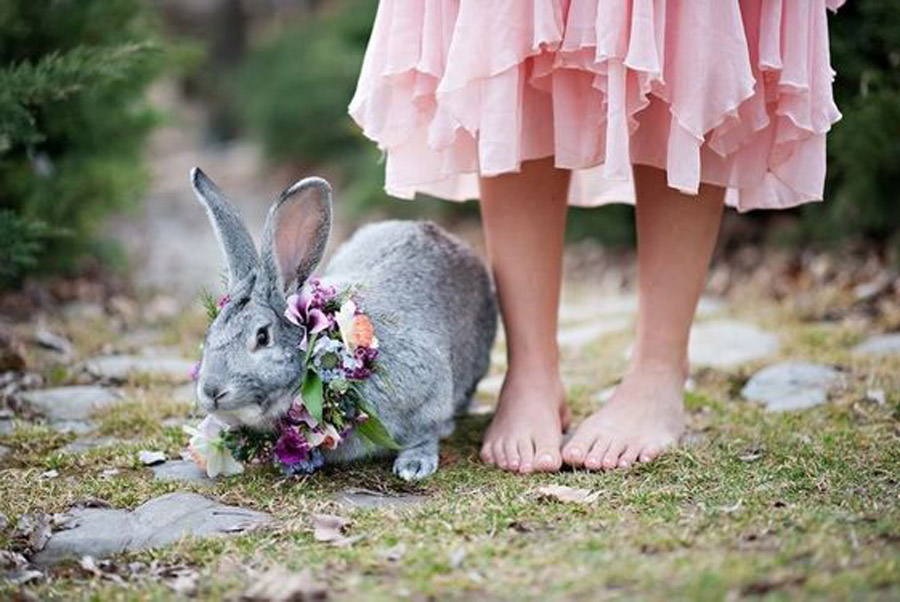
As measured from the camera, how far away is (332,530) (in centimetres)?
232

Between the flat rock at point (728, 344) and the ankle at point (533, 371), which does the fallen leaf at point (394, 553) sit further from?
the flat rock at point (728, 344)

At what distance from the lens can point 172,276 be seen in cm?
594

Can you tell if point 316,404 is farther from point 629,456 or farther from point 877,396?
point 877,396

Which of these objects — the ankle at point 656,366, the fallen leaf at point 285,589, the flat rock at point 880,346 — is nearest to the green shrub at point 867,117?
the flat rock at point 880,346

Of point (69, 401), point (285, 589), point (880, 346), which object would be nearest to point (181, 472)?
point (69, 401)

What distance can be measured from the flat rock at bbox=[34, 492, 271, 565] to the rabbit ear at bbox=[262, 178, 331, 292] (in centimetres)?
52

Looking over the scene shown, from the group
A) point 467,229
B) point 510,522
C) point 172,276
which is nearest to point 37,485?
point 510,522

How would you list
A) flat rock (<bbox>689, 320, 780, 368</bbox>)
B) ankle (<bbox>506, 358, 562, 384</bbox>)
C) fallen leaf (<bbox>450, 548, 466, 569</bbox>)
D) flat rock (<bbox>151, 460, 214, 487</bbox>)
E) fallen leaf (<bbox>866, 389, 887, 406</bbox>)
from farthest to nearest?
flat rock (<bbox>689, 320, 780, 368</bbox>) → fallen leaf (<bbox>866, 389, 887, 406</bbox>) → ankle (<bbox>506, 358, 562, 384</bbox>) → flat rock (<bbox>151, 460, 214, 487</bbox>) → fallen leaf (<bbox>450, 548, 466, 569</bbox>)

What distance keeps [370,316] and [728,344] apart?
1830mm

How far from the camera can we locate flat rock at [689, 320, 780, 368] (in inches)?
157

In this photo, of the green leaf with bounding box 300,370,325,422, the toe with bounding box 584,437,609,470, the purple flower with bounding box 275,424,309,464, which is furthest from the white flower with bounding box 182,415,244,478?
the toe with bounding box 584,437,609,470

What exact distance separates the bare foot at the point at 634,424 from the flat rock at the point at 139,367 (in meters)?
1.42

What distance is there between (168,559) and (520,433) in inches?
40.3

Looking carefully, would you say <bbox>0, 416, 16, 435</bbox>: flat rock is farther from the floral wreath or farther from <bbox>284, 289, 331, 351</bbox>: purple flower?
<bbox>284, 289, 331, 351</bbox>: purple flower
